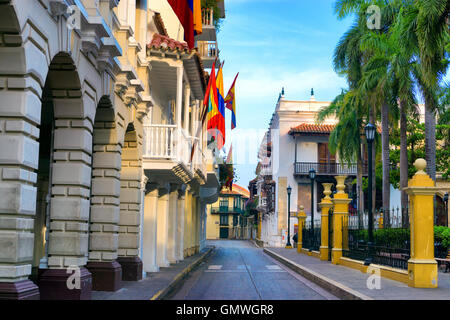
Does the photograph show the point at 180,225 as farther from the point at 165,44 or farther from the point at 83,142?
the point at 83,142

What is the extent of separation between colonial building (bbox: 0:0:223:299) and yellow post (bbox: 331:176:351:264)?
626cm

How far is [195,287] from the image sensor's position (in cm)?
1811

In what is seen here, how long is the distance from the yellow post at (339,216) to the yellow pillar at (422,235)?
9152mm

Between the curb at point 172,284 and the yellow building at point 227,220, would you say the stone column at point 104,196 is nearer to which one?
the curb at point 172,284

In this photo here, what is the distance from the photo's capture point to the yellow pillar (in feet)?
50.0

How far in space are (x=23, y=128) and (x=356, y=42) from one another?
3305 centimetres

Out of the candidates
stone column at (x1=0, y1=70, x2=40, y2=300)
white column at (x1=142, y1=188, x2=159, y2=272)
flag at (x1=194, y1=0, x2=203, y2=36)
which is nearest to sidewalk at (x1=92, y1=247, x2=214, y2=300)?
white column at (x1=142, y1=188, x2=159, y2=272)

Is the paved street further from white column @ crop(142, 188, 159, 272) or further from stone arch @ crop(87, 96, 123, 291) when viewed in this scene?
stone arch @ crop(87, 96, 123, 291)

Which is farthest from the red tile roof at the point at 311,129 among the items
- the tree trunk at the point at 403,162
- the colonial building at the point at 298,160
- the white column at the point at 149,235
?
the white column at the point at 149,235

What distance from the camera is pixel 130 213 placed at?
58.1 ft

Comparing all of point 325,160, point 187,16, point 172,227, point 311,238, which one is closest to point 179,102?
point 187,16

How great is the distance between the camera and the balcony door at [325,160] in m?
58.5
